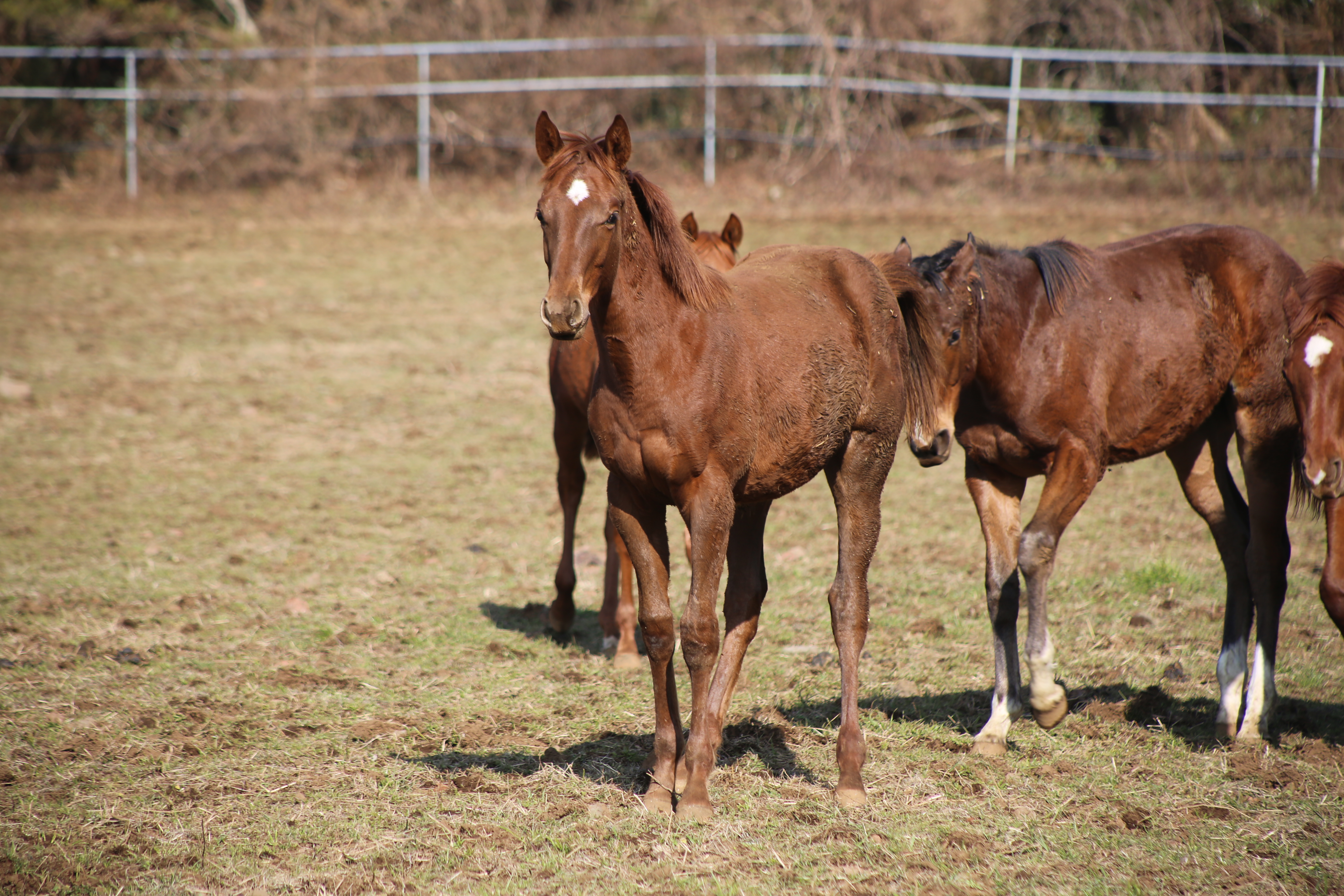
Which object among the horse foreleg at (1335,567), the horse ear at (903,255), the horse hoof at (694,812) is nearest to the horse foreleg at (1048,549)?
the horse foreleg at (1335,567)

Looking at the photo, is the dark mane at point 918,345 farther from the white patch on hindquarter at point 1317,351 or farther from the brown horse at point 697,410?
the white patch on hindquarter at point 1317,351

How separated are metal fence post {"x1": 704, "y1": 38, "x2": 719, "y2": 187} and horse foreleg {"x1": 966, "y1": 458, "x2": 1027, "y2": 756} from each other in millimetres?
12048

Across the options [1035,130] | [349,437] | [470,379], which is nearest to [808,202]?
[1035,130]

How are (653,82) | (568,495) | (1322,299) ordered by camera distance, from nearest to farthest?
(1322,299), (568,495), (653,82)

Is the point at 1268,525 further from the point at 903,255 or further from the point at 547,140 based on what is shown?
the point at 547,140

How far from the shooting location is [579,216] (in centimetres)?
354

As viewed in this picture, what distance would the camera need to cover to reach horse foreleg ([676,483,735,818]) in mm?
3752

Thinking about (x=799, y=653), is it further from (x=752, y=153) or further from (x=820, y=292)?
(x=752, y=153)

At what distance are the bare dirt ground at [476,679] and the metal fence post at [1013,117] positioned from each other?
8172mm

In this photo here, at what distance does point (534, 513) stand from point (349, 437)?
2501 millimetres

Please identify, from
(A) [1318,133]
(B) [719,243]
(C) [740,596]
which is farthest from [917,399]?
(A) [1318,133]

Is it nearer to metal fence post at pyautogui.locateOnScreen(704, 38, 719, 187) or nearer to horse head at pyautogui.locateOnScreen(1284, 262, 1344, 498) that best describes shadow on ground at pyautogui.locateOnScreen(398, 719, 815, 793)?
horse head at pyautogui.locateOnScreen(1284, 262, 1344, 498)

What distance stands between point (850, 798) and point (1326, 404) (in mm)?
2423

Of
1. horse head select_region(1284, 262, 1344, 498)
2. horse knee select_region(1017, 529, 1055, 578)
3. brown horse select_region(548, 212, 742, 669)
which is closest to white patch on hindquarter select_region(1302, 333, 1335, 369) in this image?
horse head select_region(1284, 262, 1344, 498)
